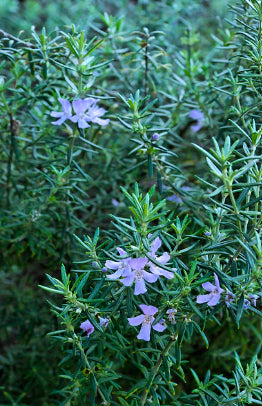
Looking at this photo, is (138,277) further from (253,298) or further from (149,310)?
(253,298)

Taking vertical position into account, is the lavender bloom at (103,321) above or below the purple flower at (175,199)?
below

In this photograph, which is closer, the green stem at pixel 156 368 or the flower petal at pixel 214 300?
the flower petal at pixel 214 300

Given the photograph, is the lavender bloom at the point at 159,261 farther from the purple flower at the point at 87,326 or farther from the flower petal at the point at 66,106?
the flower petal at the point at 66,106

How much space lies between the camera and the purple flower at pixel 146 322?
1.32 m

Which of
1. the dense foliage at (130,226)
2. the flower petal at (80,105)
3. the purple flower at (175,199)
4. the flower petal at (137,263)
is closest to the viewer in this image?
the flower petal at (137,263)

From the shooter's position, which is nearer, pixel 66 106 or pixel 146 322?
pixel 146 322

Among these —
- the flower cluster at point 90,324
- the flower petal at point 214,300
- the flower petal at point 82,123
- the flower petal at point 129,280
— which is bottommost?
the flower cluster at point 90,324

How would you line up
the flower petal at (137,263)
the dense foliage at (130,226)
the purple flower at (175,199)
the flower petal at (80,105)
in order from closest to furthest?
1. the flower petal at (137,263)
2. the dense foliage at (130,226)
3. the flower petal at (80,105)
4. the purple flower at (175,199)

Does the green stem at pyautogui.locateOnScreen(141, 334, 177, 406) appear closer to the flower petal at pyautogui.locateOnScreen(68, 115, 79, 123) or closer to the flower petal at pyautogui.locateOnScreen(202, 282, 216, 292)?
the flower petal at pyautogui.locateOnScreen(202, 282, 216, 292)

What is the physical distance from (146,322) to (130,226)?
0.93 ft

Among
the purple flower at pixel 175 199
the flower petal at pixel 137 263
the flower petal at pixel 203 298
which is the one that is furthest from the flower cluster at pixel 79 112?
the flower petal at pixel 203 298

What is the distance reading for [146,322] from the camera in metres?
1.35

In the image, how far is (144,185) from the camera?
6.84ft

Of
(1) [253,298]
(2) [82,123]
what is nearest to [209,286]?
(1) [253,298]
